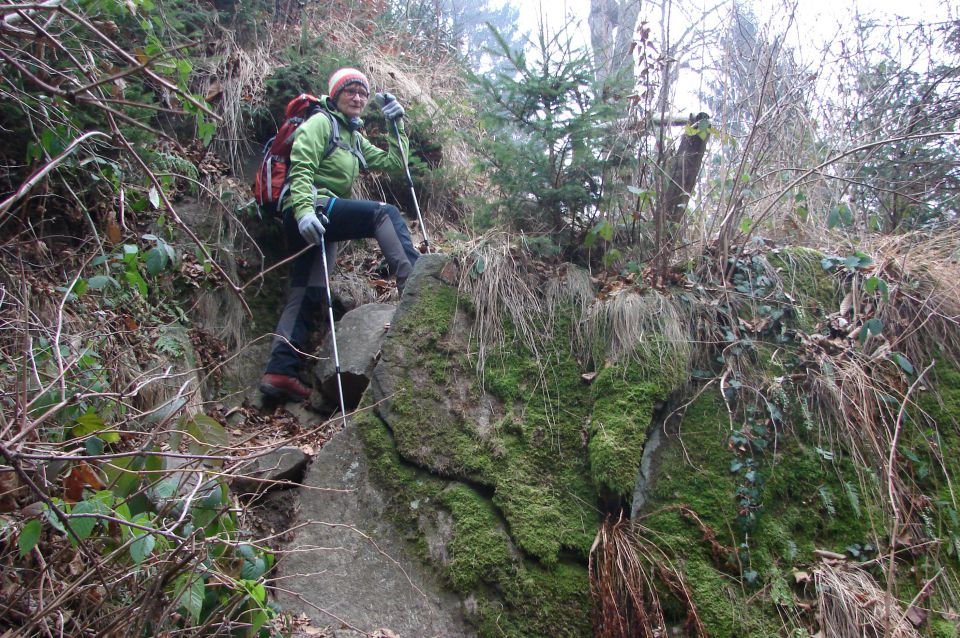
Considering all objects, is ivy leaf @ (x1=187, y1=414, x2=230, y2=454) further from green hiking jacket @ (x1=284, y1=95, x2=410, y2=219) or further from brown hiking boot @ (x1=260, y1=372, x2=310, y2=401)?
green hiking jacket @ (x1=284, y1=95, x2=410, y2=219)

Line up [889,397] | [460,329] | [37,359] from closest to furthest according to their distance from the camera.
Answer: [37,359], [889,397], [460,329]

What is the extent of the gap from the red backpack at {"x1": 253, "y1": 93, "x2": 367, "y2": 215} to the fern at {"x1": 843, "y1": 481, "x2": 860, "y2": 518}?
4.37 m

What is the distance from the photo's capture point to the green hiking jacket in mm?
4984

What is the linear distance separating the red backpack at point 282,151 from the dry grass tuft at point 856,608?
4.48m

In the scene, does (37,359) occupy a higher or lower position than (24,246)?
lower

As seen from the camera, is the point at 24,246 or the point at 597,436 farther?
the point at 24,246

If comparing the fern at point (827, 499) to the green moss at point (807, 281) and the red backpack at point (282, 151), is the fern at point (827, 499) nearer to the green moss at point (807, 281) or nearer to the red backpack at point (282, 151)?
the green moss at point (807, 281)

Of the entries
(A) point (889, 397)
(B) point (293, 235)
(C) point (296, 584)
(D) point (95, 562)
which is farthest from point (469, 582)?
(B) point (293, 235)

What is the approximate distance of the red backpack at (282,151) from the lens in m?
5.25

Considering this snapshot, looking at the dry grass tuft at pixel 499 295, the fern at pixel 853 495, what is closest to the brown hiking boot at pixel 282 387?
the dry grass tuft at pixel 499 295

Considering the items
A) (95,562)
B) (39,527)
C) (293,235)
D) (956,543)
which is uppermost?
(293,235)

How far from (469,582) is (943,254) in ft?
13.3

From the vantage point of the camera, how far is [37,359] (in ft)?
10.6

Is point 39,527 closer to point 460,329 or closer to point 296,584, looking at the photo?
point 296,584
